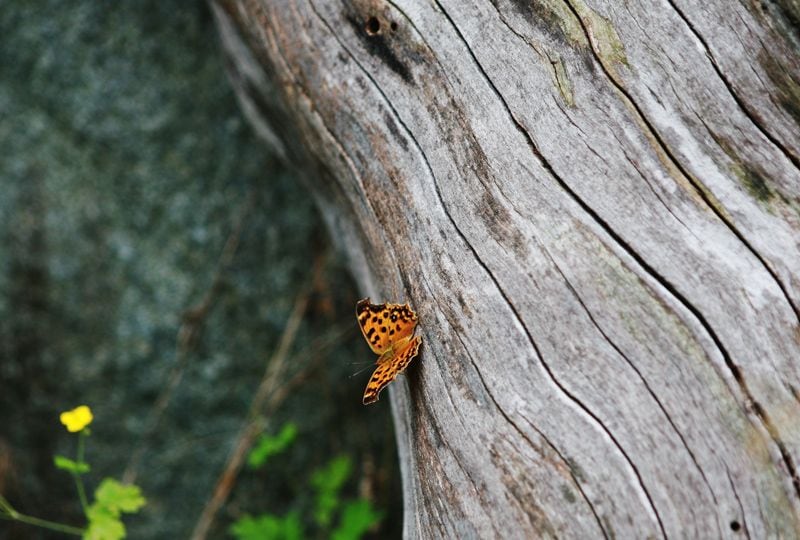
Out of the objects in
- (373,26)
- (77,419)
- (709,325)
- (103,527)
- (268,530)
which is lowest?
(268,530)

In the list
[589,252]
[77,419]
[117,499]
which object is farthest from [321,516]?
[589,252]

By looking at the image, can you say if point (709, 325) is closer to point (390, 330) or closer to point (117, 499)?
point (390, 330)

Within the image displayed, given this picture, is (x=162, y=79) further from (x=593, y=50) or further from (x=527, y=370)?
(x=527, y=370)

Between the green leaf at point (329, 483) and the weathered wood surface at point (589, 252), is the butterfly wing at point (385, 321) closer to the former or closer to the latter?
the weathered wood surface at point (589, 252)

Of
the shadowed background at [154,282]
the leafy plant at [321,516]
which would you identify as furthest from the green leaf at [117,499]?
the shadowed background at [154,282]

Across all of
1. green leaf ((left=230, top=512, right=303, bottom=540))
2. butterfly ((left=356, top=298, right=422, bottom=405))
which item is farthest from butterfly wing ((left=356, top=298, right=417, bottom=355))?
green leaf ((left=230, top=512, right=303, bottom=540))

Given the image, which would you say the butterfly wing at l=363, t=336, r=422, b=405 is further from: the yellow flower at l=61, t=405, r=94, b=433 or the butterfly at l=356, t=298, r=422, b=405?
the yellow flower at l=61, t=405, r=94, b=433
